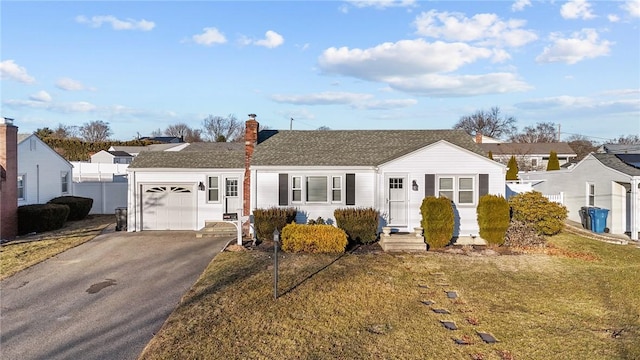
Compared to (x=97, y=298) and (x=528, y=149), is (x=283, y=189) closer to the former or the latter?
(x=97, y=298)

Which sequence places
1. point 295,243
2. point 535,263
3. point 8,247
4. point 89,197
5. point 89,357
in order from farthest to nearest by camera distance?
point 89,197, point 8,247, point 295,243, point 535,263, point 89,357

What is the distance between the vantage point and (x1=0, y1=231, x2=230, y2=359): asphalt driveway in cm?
742

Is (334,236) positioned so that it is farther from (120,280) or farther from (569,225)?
(569,225)

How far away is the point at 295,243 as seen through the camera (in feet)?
46.6

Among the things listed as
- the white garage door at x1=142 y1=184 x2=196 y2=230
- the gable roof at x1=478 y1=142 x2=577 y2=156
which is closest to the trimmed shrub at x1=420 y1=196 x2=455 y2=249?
the white garage door at x1=142 y1=184 x2=196 y2=230

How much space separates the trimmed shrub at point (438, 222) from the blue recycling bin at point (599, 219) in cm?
839

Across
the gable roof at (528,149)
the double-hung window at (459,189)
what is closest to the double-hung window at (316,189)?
the double-hung window at (459,189)

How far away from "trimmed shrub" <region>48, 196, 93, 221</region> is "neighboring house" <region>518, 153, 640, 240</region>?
87.0ft

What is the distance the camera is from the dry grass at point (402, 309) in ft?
23.2

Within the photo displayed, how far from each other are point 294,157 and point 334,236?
4.80m

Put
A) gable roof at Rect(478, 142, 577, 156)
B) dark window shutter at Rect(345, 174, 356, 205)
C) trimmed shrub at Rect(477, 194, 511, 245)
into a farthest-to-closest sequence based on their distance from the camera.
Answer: gable roof at Rect(478, 142, 577, 156)
dark window shutter at Rect(345, 174, 356, 205)
trimmed shrub at Rect(477, 194, 511, 245)

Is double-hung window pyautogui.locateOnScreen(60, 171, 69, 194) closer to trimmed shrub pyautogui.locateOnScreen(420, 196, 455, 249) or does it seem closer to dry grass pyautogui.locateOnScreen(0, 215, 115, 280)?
dry grass pyautogui.locateOnScreen(0, 215, 115, 280)

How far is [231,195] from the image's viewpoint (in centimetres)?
1856

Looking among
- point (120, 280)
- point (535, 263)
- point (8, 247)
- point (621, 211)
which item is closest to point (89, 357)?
point (120, 280)
